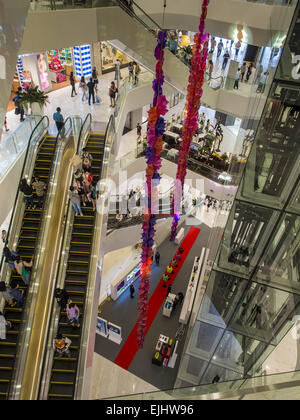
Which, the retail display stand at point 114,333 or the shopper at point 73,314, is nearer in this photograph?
the shopper at point 73,314

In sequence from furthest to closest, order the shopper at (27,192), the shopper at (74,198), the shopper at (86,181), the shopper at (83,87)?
1. the shopper at (83,87)
2. the shopper at (86,181)
3. the shopper at (74,198)
4. the shopper at (27,192)

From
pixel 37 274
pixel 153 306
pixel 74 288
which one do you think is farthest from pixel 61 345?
pixel 153 306

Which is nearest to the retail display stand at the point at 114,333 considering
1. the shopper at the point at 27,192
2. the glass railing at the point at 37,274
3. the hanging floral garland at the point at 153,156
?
the hanging floral garland at the point at 153,156

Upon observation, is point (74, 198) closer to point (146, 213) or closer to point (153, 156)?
point (146, 213)

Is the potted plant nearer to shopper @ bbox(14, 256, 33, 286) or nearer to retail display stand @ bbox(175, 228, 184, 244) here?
shopper @ bbox(14, 256, 33, 286)

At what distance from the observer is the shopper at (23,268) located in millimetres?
7984

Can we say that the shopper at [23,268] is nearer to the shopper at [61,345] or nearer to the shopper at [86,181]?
the shopper at [61,345]

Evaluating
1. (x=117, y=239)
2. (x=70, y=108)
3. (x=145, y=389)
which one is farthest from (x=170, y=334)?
(x=70, y=108)

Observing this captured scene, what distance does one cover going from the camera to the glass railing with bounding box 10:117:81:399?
23.9 feet

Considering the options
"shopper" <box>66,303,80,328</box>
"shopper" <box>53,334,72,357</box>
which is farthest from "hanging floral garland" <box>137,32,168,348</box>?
"shopper" <box>53,334,72,357</box>

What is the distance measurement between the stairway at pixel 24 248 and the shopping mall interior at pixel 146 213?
5cm

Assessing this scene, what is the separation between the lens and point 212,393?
2875 mm

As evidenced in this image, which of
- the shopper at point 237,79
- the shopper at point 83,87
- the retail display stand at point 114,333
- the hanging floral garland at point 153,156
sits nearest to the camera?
the hanging floral garland at point 153,156
